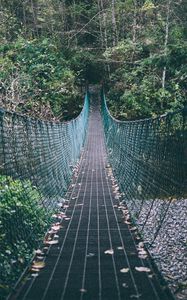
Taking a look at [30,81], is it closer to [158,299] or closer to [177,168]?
[177,168]

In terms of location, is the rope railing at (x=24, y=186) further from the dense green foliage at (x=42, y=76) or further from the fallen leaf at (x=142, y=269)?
the dense green foliage at (x=42, y=76)

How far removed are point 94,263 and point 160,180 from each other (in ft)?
4.82

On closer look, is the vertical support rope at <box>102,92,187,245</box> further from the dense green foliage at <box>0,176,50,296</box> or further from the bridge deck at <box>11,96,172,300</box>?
the dense green foliage at <box>0,176,50,296</box>

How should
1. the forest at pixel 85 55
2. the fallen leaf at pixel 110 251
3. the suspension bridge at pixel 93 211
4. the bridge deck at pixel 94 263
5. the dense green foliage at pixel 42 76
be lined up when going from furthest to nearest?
1. the forest at pixel 85 55
2. the dense green foliage at pixel 42 76
3. the fallen leaf at pixel 110 251
4. the suspension bridge at pixel 93 211
5. the bridge deck at pixel 94 263

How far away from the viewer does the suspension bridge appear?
239 cm

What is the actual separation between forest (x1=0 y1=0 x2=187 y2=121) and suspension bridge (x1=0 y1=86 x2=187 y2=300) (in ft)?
12.3

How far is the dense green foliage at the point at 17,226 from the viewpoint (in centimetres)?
253

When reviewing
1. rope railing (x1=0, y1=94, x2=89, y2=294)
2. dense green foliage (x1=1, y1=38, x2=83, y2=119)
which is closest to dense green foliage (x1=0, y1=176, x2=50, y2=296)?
rope railing (x1=0, y1=94, x2=89, y2=294)

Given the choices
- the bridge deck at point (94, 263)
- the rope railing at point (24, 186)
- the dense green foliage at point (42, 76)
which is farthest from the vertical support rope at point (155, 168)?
the dense green foliage at point (42, 76)

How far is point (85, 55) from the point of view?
17156 mm

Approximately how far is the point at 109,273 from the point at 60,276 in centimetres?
30

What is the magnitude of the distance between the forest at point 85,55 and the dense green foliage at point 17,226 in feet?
16.8

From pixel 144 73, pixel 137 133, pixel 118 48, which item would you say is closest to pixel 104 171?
pixel 137 133

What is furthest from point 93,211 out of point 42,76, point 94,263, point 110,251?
point 42,76
